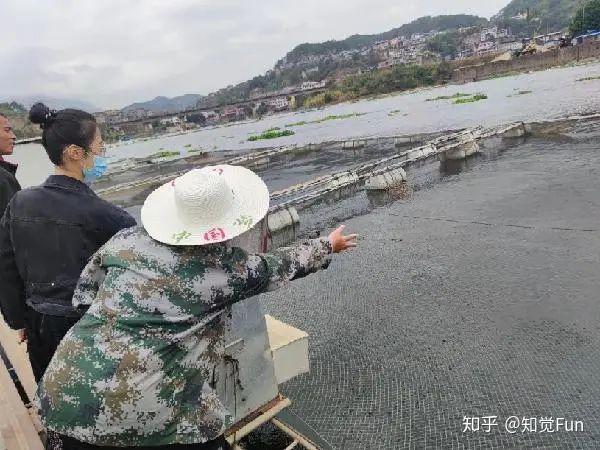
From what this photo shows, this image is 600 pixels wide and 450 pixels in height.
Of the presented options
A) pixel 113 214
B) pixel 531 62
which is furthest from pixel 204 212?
pixel 531 62

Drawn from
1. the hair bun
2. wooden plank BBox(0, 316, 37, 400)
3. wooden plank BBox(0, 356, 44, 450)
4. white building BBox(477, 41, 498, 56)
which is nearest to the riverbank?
wooden plank BBox(0, 356, 44, 450)

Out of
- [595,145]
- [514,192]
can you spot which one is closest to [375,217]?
[514,192]

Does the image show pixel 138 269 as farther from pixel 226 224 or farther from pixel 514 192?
pixel 514 192

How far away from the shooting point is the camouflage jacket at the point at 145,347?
1.63 meters

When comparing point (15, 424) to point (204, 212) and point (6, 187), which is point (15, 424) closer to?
point (6, 187)

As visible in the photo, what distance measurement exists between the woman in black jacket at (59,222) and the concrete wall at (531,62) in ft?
288

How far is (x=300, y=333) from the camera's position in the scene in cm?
321

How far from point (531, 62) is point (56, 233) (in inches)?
3638

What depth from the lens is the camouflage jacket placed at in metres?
1.63

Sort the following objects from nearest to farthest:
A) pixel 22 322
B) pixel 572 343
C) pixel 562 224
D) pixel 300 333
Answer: pixel 22 322
pixel 300 333
pixel 572 343
pixel 562 224

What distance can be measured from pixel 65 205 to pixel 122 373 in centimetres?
107

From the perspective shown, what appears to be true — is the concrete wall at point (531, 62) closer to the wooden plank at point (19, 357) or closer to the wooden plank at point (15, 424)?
the wooden plank at point (19, 357)

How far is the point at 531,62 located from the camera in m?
80.2

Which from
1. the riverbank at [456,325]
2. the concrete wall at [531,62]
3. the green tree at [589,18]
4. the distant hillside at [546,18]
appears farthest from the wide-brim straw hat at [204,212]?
the distant hillside at [546,18]
